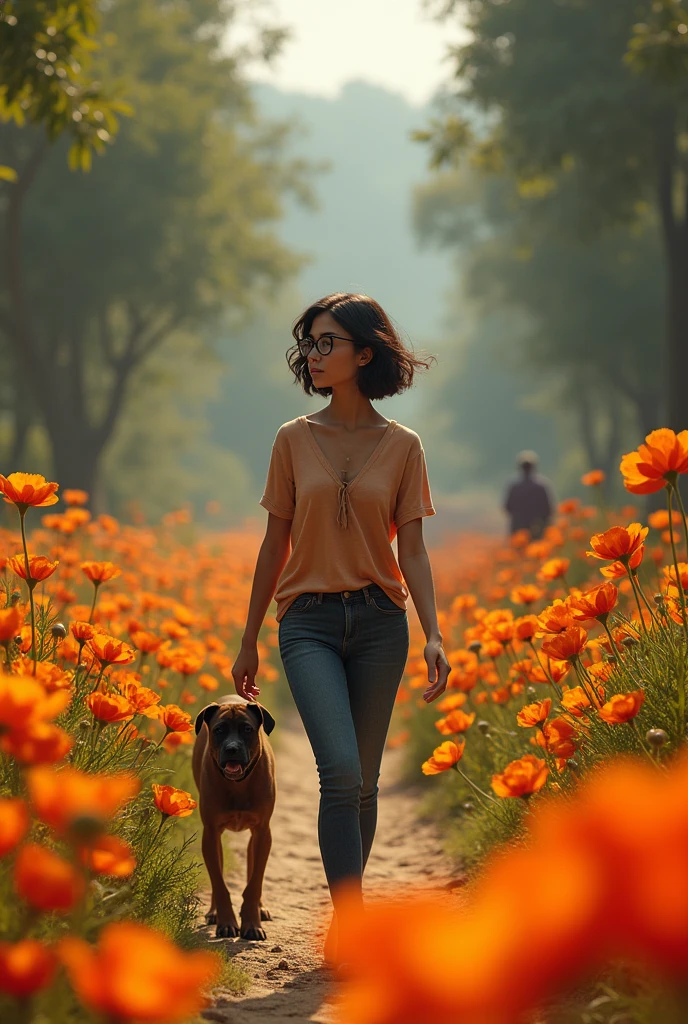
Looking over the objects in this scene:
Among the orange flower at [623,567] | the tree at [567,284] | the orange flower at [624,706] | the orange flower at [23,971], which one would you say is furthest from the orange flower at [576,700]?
the tree at [567,284]

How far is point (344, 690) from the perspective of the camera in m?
3.71

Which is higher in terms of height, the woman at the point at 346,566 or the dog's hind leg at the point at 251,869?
the woman at the point at 346,566

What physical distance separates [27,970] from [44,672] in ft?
4.83

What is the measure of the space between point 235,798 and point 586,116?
11.6 meters

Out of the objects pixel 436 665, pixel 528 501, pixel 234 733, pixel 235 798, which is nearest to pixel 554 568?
pixel 436 665

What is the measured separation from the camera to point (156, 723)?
5711 mm

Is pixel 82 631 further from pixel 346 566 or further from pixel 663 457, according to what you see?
pixel 663 457

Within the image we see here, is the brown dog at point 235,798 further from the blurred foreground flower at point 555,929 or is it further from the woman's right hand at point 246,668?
the blurred foreground flower at point 555,929

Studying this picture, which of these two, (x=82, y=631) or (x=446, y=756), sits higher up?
(x=82, y=631)

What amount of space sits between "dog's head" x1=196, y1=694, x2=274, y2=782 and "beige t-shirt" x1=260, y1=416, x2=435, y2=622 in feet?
2.04

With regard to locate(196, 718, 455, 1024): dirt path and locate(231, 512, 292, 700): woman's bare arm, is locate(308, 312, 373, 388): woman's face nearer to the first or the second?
locate(231, 512, 292, 700): woman's bare arm

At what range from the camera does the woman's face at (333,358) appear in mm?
4020

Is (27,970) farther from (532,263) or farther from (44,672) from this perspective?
(532,263)

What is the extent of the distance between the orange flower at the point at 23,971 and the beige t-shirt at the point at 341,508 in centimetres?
241
